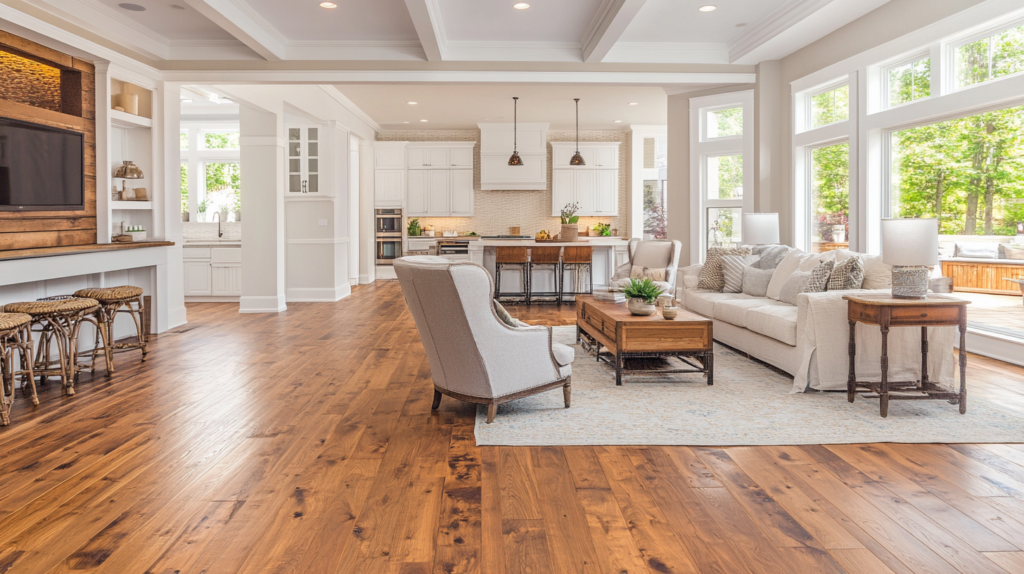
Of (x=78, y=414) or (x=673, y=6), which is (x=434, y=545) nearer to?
(x=78, y=414)

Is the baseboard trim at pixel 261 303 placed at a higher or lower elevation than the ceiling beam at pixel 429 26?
lower

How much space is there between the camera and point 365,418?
3.49m

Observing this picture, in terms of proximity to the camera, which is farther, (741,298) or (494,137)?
(494,137)

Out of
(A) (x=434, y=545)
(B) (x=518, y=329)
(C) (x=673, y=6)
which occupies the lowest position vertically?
(A) (x=434, y=545)

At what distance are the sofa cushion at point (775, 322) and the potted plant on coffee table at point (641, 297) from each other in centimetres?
80

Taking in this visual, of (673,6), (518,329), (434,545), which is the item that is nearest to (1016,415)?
(518,329)

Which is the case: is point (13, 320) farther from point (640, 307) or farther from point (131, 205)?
point (640, 307)

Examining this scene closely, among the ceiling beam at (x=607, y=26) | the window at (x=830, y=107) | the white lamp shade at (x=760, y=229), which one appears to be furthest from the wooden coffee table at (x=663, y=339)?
the window at (x=830, y=107)

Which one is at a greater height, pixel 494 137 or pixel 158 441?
pixel 494 137

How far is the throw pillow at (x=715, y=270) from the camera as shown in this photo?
6012mm

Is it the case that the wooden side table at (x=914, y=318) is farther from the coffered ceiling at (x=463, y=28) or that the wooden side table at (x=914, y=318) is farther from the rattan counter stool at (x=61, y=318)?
the rattan counter stool at (x=61, y=318)

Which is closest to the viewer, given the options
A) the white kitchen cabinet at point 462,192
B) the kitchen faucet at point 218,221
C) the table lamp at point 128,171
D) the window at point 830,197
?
the table lamp at point 128,171

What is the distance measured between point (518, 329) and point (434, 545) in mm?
1494

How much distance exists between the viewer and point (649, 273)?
717cm
